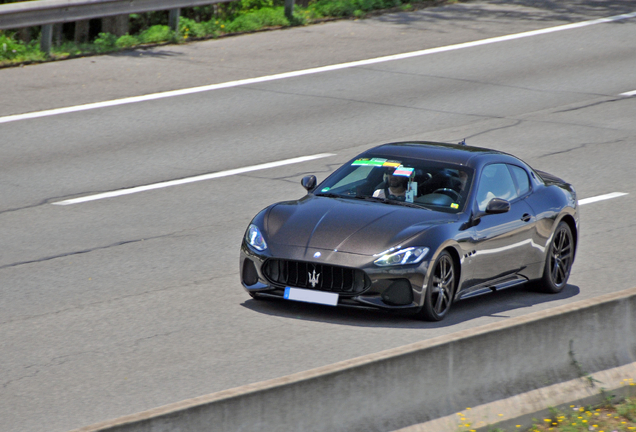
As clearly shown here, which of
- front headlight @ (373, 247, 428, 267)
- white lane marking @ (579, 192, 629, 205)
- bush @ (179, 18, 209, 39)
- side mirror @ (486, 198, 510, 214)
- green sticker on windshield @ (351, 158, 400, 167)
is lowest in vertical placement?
white lane marking @ (579, 192, 629, 205)

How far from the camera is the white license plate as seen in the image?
27.0 feet

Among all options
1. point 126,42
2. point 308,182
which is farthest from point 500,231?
point 126,42

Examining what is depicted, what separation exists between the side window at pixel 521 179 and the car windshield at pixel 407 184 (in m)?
0.74

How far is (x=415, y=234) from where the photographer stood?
27.4 ft

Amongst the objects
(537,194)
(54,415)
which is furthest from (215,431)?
(537,194)

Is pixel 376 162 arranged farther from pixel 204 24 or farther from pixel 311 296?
pixel 204 24

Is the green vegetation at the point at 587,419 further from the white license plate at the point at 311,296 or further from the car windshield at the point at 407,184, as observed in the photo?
the car windshield at the point at 407,184

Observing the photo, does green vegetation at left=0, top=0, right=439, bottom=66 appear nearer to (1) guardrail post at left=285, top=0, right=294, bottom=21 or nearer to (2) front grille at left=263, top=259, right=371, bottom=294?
(1) guardrail post at left=285, top=0, right=294, bottom=21

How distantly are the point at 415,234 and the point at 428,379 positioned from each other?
99.8 inches

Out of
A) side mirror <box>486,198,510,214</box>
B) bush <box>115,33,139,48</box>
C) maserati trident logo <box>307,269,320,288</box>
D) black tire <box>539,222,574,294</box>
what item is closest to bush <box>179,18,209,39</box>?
bush <box>115,33,139,48</box>

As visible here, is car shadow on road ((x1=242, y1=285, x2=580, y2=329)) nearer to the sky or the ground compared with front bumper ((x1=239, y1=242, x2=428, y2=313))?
nearer to the ground

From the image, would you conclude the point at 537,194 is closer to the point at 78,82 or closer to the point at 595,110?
the point at 595,110

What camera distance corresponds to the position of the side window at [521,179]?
32.2ft

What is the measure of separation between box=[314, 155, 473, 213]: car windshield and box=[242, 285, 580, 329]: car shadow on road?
0.93 meters
